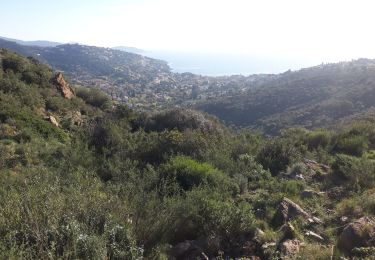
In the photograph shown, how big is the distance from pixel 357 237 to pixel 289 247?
0.75 meters

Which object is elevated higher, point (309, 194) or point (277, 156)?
point (309, 194)

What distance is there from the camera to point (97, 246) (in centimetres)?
352

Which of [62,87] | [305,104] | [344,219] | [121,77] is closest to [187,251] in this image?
[344,219]

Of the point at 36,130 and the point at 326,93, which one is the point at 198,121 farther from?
the point at 326,93

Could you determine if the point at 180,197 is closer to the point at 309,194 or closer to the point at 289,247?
the point at 289,247

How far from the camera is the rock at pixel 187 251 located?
455cm

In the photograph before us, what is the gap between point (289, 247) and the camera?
4.41m

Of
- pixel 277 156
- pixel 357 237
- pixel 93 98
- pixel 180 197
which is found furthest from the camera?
pixel 93 98

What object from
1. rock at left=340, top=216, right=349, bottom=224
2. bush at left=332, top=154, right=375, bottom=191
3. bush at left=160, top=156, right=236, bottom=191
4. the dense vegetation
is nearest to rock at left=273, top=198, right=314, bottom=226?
the dense vegetation

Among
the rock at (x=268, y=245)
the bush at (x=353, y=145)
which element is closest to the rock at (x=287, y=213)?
the rock at (x=268, y=245)

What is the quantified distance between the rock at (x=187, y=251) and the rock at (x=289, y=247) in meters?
0.86

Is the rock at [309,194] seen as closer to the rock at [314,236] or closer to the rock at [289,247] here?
the rock at [314,236]

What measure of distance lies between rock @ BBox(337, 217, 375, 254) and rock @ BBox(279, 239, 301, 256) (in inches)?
18.2

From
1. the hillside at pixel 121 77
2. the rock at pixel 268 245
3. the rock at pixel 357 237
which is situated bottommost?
the hillside at pixel 121 77
